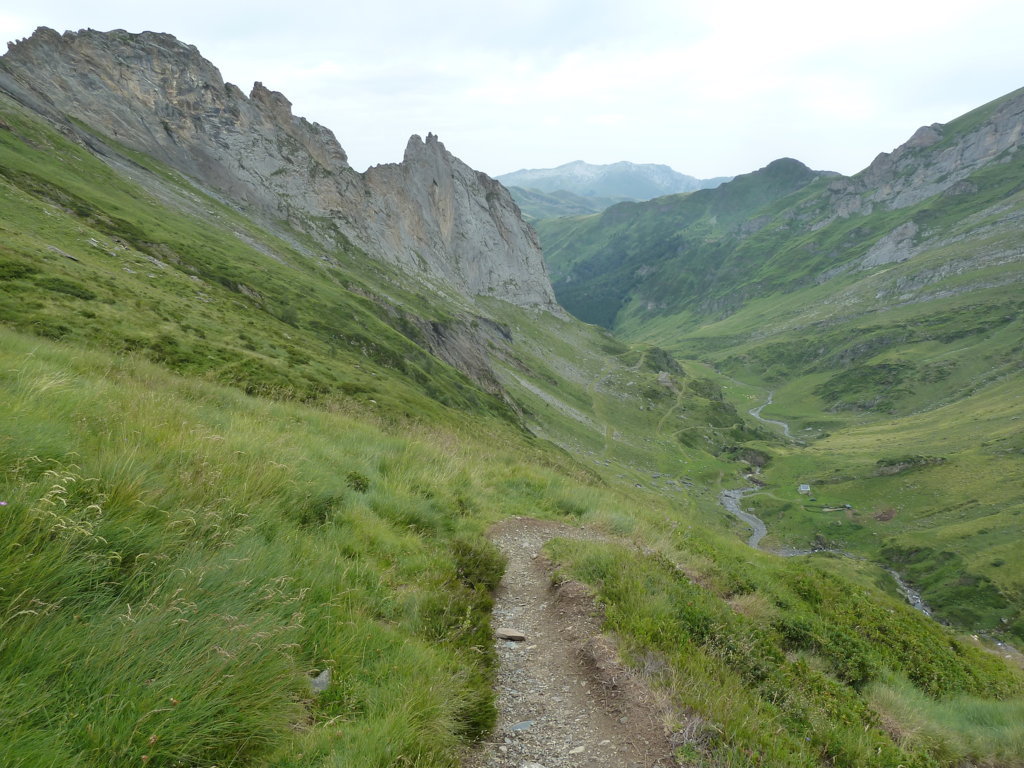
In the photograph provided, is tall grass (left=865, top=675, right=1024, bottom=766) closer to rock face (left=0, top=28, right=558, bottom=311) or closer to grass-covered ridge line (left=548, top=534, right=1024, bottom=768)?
grass-covered ridge line (left=548, top=534, right=1024, bottom=768)

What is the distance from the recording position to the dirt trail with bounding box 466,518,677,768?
17.5 ft

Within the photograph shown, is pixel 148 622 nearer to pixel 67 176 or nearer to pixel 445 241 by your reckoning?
pixel 67 176

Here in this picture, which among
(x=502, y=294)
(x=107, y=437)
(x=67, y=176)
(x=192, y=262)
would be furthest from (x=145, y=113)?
(x=107, y=437)

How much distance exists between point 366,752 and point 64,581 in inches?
102

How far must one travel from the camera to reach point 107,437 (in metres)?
5.91

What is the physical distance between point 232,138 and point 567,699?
143 metres

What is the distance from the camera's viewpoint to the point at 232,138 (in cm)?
11806

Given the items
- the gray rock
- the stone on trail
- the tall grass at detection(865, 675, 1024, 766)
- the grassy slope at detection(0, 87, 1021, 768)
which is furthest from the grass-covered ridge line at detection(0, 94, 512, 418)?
the tall grass at detection(865, 675, 1024, 766)

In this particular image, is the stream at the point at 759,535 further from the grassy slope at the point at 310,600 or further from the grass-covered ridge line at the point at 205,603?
the grass-covered ridge line at the point at 205,603

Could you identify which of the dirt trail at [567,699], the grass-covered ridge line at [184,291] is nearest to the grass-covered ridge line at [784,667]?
the dirt trail at [567,699]

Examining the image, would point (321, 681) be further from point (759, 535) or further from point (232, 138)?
point (232, 138)

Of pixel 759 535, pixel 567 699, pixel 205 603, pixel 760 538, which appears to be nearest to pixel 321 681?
pixel 205 603

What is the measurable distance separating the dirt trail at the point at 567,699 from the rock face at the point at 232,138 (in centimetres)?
11075

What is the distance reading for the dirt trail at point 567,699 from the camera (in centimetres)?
533
